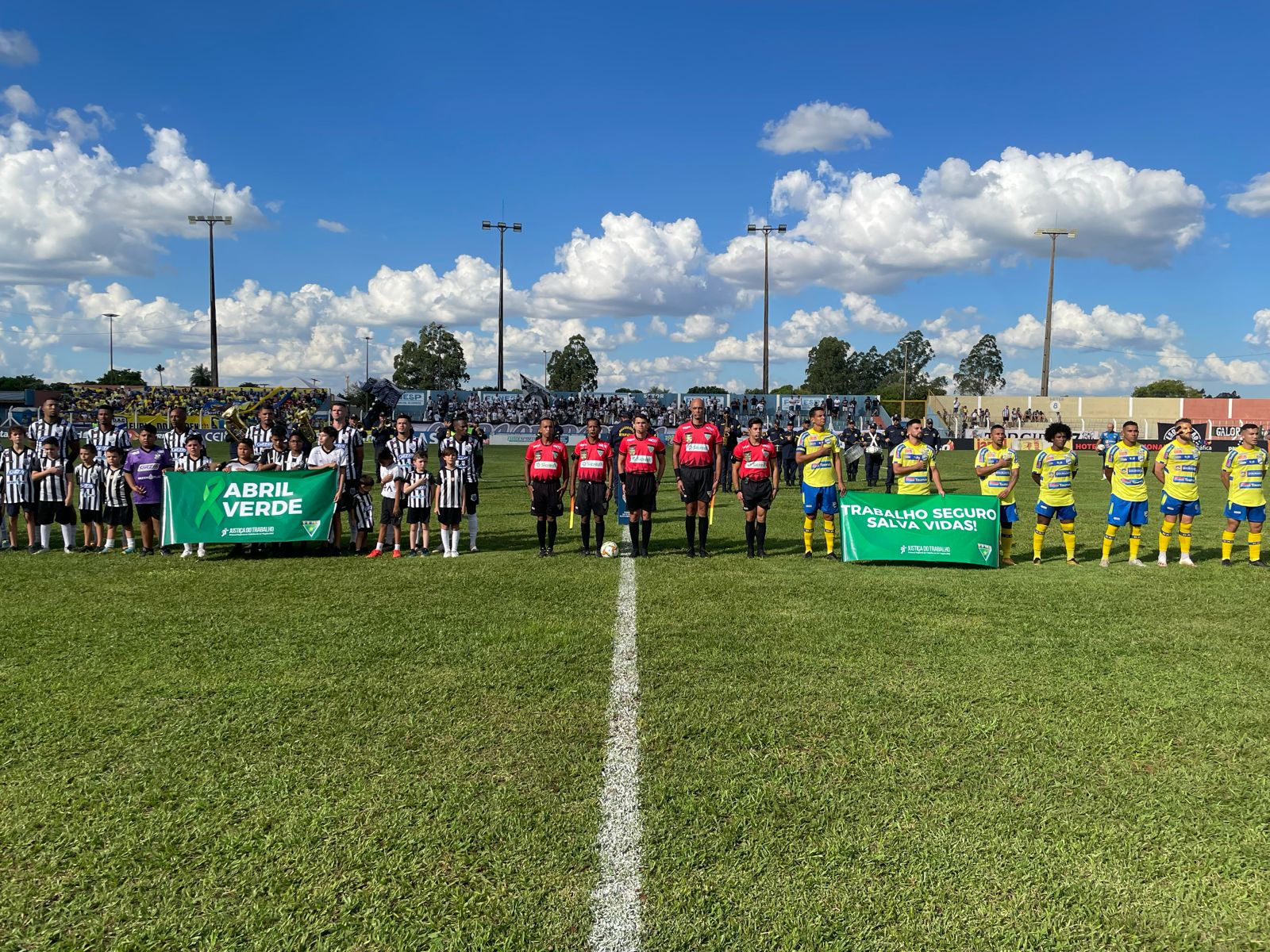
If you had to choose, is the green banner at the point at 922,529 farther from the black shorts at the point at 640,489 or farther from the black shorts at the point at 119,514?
the black shorts at the point at 119,514

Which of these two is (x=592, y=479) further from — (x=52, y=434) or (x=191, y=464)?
(x=52, y=434)

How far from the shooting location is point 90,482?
9.79 metres

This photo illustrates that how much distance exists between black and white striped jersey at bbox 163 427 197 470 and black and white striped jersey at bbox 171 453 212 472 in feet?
0.13

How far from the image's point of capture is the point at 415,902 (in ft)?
9.12

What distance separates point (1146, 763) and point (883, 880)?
6.25ft

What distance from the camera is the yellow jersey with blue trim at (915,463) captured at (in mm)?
9648

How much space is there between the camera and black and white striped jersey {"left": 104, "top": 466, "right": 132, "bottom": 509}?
973cm

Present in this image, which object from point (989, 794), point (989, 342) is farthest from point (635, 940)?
point (989, 342)

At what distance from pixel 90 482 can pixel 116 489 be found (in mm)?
368

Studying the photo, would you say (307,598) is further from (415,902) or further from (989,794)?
(989,794)

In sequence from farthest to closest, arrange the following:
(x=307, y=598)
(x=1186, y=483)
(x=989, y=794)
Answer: (x=1186, y=483)
(x=307, y=598)
(x=989, y=794)

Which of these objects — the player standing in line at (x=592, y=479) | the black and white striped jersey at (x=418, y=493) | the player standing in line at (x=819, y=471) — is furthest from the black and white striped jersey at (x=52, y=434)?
the player standing in line at (x=819, y=471)

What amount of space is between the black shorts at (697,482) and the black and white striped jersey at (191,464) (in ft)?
20.4

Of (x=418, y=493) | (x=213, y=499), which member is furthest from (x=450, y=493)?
(x=213, y=499)
